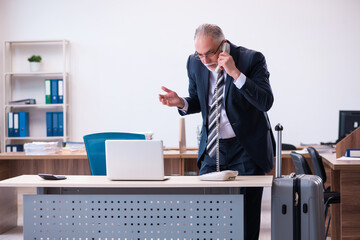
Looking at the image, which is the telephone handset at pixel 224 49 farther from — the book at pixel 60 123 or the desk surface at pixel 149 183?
the book at pixel 60 123

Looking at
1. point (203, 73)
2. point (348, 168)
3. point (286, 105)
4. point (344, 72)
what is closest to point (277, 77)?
point (286, 105)

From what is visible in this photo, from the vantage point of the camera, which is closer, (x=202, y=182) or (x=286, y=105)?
(x=202, y=182)

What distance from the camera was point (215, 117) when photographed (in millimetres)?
2572

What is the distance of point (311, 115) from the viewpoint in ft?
24.4

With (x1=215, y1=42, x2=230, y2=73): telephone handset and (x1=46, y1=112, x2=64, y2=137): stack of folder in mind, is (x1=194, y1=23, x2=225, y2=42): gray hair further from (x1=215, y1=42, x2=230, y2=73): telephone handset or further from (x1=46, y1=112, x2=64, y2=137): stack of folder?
(x1=46, y1=112, x2=64, y2=137): stack of folder

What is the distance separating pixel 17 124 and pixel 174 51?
2.56 meters

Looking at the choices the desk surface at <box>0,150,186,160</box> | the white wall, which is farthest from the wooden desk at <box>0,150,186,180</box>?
the white wall

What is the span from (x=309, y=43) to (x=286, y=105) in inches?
37.9

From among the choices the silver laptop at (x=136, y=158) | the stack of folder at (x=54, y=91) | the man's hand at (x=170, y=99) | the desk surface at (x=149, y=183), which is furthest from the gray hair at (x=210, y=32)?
the stack of folder at (x=54, y=91)

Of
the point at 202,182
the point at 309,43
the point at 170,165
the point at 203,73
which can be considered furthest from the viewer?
the point at 309,43

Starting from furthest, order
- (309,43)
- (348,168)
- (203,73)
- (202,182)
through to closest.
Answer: (309,43), (348,168), (203,73), (202,182)

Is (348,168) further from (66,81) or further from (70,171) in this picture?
(66,81)

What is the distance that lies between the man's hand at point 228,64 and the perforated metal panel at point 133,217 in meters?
0.57

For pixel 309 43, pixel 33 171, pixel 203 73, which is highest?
pixel 309 43
